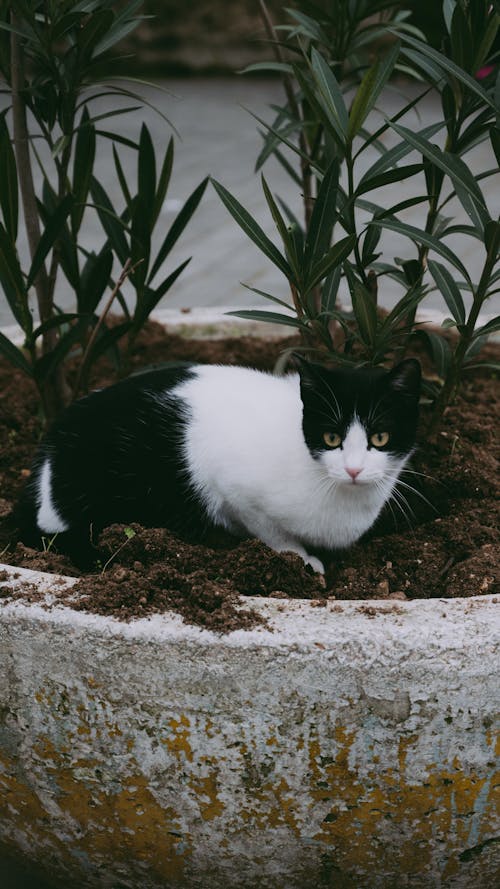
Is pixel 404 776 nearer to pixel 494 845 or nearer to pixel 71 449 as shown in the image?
pixel 494 845

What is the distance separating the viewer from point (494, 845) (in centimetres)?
120

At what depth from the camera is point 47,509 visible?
4.96 ft

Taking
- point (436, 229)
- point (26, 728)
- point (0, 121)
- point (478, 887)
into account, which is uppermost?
point (0, 121)

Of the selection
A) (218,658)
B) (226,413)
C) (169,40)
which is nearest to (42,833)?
(218,658)

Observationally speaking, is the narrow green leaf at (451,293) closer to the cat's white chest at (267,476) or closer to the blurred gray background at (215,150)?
the cat's white chest at (267,476)

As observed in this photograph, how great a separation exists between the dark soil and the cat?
0.06 metres

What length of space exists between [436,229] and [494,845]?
100 centimetres

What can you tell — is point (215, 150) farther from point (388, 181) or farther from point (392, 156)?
point (388, 181)

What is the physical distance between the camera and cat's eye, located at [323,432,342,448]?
1.39 meters

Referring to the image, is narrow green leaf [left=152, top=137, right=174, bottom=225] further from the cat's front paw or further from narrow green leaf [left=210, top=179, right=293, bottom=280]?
the cat's front paw

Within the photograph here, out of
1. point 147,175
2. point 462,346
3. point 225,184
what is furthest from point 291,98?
point 225,184

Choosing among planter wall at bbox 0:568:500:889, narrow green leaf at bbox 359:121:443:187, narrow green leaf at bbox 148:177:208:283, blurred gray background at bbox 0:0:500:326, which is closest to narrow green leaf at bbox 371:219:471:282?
narrow green leaf at bbox 359:121:443:187

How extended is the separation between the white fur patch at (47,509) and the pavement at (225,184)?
1.72 meters

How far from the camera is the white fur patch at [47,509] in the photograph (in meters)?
→ 1.50
